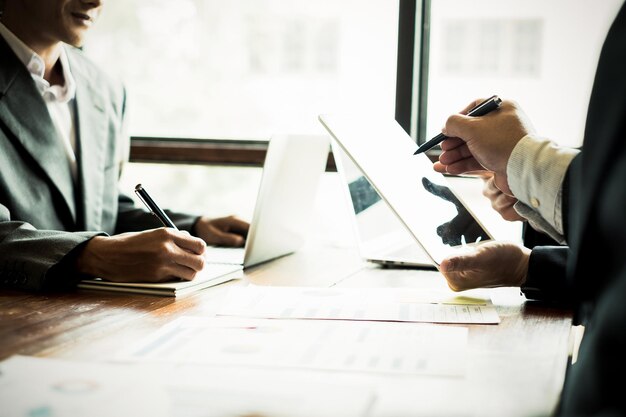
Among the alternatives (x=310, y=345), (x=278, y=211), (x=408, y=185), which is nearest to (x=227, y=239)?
(x=278, y=211)

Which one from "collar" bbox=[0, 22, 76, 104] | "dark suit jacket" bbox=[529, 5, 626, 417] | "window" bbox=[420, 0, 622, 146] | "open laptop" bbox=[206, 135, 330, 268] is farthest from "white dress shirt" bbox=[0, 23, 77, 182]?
"dark suit jacket" bbox=[529, 5, 626, 417]

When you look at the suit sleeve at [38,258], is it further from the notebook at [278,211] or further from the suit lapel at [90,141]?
the suit lapel at [90,141]

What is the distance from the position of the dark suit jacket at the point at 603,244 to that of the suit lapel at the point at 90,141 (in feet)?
4.20

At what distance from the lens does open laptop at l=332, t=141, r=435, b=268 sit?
1.66 meters

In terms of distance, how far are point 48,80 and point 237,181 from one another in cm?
83

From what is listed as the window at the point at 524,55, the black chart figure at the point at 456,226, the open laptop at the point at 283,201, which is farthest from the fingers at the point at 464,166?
the window at the point at 524,55

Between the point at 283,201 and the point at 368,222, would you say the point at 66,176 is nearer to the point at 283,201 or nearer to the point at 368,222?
the point at 283,201

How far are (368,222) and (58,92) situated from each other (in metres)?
0.87

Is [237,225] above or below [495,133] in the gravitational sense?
below

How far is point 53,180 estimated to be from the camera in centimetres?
168

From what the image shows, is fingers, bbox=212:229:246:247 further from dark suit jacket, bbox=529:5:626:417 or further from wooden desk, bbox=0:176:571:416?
dark suit jacket, bbox=529:5:626:417

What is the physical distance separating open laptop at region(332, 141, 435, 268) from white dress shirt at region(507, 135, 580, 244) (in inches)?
20.6

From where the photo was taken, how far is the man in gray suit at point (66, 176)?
1.31 meters

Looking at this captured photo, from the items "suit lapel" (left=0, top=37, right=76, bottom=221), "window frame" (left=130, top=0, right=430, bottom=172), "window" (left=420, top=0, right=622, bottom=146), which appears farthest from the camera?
"window frame" (left=130, top=0, right=430, bottom=172)
